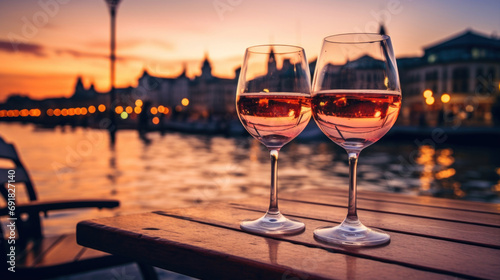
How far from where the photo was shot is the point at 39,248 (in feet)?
9.02

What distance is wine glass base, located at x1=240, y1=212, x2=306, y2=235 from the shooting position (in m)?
1.25

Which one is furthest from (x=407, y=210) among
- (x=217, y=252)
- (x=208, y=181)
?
(x=208, y=181)

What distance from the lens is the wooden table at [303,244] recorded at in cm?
95

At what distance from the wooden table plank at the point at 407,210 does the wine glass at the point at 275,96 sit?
50 centimetres

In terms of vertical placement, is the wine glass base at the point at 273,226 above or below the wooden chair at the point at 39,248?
above

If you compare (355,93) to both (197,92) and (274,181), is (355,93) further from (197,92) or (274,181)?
(197,92)

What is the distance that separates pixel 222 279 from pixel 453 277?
0.46 metres

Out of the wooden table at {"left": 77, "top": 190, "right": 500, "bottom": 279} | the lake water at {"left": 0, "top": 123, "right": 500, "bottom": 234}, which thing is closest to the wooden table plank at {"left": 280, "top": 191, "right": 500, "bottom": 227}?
the wooden table at {"left": 77, "top": 190, "right": 500, "bottom": 279}

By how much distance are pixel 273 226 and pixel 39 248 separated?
196 cm

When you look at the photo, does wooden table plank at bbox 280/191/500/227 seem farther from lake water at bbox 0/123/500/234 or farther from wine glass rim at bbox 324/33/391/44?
lake water at bbox 0/123/500/234

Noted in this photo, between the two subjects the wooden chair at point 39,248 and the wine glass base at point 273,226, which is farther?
the wooden chair at point 39,248

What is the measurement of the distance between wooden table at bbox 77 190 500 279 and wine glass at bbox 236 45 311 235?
0.18 meters

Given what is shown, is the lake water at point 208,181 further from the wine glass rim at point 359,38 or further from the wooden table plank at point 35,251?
the wine glass rim at point 359,38

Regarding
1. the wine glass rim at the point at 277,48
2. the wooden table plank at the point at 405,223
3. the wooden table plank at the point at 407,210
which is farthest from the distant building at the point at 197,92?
the wine glass rim at the point at 277,48
